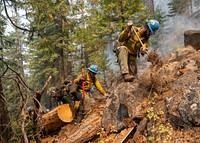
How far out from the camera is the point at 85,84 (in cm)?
759

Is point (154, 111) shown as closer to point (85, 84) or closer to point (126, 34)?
point (126, 34)

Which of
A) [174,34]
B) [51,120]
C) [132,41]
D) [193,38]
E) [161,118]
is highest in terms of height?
[174,34]

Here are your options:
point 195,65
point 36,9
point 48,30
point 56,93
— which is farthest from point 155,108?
point 48,30

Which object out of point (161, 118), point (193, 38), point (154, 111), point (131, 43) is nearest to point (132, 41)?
point (131, 43)

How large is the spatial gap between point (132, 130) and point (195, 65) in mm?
2523

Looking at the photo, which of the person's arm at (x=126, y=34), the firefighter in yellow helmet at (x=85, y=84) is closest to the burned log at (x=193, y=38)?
the person's arm at (x=126, y=34)

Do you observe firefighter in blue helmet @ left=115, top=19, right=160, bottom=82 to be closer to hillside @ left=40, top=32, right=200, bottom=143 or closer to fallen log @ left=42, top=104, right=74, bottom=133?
hillside @ left=40, top=32, right=200, bottom=143

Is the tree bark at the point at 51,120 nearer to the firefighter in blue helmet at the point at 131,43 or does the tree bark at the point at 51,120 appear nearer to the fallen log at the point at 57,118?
the fallen log at the point at 57,118

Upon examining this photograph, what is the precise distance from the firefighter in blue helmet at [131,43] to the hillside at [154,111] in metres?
0.34

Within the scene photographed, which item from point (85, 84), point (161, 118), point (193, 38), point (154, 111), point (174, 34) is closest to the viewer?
point (161, 118)

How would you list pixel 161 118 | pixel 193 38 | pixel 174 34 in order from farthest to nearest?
pixel 174 34 < pixel 193 38 < pixel 161 118

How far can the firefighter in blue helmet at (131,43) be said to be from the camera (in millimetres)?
6094

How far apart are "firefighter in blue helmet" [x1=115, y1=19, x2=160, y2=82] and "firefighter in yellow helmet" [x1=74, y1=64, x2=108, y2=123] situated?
50.5 inches

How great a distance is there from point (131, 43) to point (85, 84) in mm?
2171
